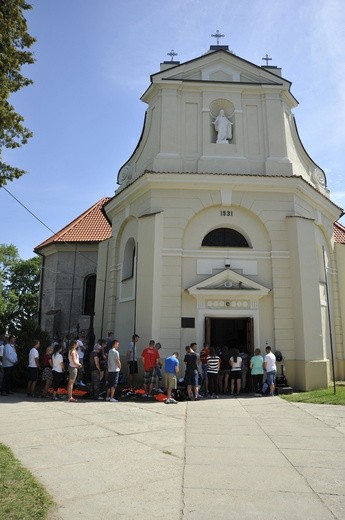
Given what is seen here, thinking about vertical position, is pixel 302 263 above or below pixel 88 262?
below

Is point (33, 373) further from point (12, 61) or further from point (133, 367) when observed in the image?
point (12, 61)

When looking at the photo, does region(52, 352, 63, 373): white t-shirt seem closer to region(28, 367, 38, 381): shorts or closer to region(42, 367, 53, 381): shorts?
region(42, 367, 53, 381): shorts

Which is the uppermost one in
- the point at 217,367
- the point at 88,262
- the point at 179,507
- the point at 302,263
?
the point at 88,262

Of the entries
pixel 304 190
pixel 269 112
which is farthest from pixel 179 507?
pixel 269 112

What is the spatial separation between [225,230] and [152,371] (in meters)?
6.40

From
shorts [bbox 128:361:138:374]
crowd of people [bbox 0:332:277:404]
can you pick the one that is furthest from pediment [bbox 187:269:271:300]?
shorts [bbox 128:361:138:374]

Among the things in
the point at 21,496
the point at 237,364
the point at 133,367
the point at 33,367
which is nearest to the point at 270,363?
the point at 237,364

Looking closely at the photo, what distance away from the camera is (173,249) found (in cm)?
1505

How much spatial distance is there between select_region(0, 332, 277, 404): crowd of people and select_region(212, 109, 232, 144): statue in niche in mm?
8596

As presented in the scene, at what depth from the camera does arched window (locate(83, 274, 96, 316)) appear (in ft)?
77.2

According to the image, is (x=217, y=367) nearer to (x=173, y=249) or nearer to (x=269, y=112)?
(x=173, y=249)

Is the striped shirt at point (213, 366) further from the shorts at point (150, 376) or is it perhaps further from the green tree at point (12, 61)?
the green tree at point (12, 61)

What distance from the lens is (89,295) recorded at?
23859 mm

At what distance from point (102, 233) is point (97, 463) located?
2024cm
